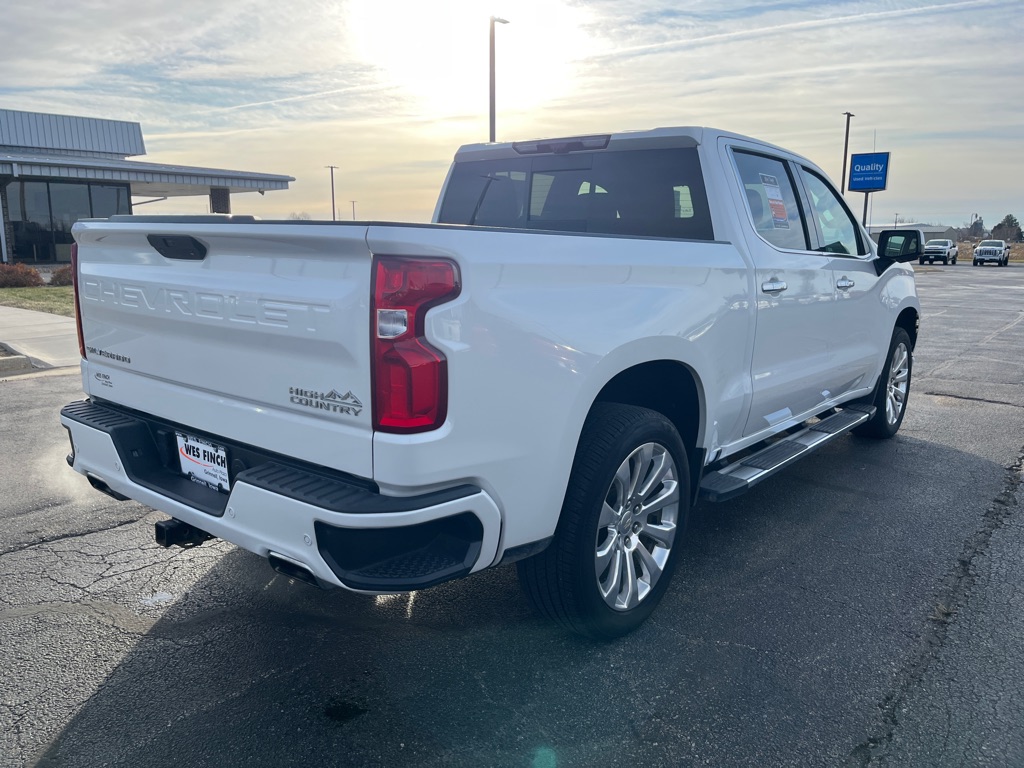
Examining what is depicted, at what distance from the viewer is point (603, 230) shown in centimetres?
429

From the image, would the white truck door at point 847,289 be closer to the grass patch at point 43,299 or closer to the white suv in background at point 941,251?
the grass patch at point 43,299

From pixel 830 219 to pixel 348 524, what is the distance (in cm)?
384

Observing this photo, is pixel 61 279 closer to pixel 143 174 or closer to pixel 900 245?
pixel 143 174

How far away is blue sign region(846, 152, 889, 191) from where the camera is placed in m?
49.8

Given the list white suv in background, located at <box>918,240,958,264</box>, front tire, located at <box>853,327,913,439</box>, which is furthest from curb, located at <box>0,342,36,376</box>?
white suv in background, located at <box>918,240,958,264</box>

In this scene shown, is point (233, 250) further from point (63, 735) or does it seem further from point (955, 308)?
point (955, 308)

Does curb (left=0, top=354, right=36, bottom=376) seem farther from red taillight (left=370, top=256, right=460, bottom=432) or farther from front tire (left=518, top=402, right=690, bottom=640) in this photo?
red taillight (left=370, top=256, right=460, bottom=432)

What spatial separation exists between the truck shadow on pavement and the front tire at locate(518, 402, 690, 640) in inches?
6.9

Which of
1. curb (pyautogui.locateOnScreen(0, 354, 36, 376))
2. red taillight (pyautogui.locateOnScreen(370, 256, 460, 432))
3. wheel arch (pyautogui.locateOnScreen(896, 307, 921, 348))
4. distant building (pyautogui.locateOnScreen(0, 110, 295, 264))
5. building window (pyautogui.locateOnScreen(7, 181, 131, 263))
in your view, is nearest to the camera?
red taillight (pyautogui.locateOnScreen(370, 256, 460, 432))

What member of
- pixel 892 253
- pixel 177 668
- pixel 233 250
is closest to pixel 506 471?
pixel 233 250

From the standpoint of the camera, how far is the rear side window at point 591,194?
399cm

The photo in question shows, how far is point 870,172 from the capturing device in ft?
165

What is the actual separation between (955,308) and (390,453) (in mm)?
18997

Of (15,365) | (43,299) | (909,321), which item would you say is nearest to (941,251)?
(43,299)
